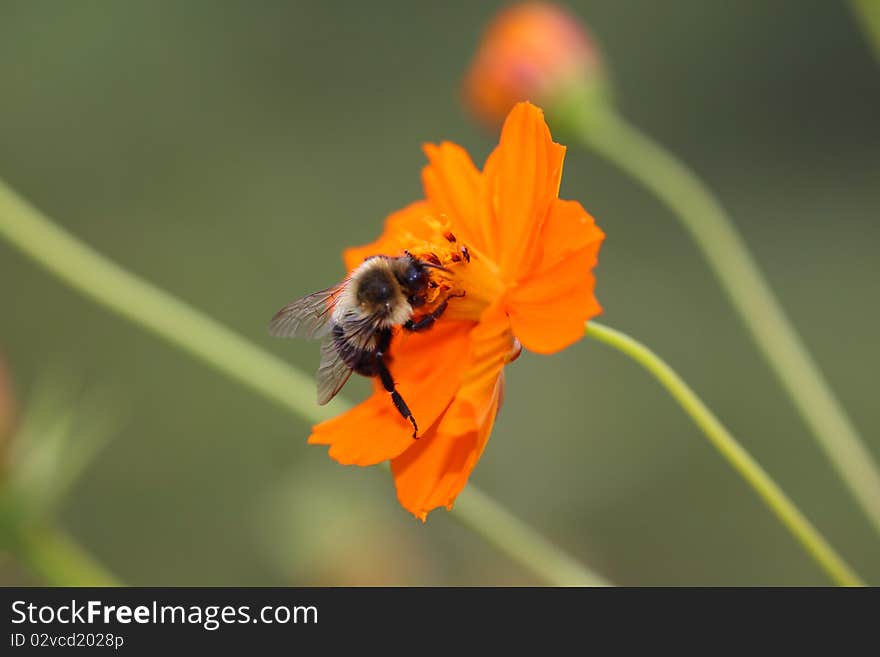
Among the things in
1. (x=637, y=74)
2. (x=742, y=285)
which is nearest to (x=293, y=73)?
(x=637, y=74)

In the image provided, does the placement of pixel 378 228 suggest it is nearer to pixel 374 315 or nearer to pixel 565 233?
pixel 374 315

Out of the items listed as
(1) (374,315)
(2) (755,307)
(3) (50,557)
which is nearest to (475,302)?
(1) (374,315)

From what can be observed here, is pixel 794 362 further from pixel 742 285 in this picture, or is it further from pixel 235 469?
pixel 235 469

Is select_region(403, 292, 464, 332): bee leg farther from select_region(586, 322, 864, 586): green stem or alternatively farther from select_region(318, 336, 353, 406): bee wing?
select_region(586, 322, 864, 586): green stem

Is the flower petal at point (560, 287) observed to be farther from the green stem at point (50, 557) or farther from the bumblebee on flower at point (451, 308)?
the green stem at point (50, 557)

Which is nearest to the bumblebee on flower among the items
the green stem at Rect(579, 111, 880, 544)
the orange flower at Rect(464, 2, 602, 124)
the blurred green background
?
the green stem at Rect(579, 111, 880, 544)

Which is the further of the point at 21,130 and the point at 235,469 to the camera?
the point at 21,130

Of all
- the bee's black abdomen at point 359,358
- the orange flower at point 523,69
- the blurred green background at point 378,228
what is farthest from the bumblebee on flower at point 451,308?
the blurred green background at point 378,228
